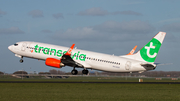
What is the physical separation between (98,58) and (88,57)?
6.98ft

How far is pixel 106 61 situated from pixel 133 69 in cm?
575

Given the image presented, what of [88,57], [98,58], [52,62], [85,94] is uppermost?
[88,57]

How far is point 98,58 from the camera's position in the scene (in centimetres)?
6350

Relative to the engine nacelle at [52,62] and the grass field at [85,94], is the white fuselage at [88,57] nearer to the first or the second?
the engine nacelle at [52,62]

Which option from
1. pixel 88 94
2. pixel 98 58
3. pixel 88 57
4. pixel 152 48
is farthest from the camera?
pixel 88 57

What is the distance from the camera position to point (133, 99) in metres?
32.7

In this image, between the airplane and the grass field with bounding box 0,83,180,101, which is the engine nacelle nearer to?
the airplane

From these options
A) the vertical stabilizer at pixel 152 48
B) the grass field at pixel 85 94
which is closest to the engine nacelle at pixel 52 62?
the vertical stabilizer at pixel 152 48

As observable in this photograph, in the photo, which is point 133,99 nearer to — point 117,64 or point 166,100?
point 166,100

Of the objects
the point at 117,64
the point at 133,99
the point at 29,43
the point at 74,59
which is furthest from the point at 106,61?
the point at 133,99

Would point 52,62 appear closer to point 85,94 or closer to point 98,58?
point 98,58

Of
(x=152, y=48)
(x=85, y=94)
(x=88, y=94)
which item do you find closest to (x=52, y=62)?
(x=152, y=48)

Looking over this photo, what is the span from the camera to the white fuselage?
206 feet

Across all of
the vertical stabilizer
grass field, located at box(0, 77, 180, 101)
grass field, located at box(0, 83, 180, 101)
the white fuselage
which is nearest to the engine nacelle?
the white fuselage
